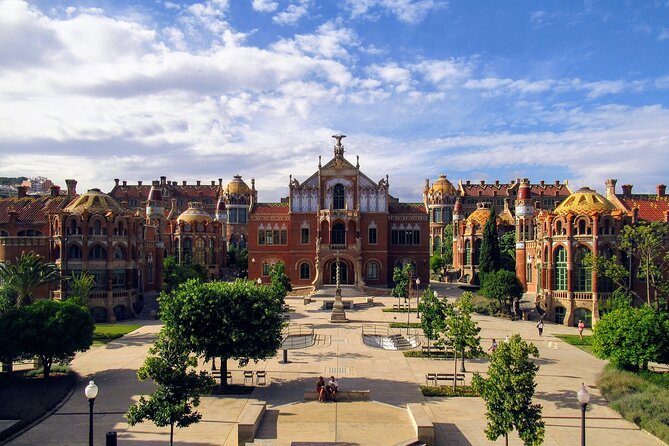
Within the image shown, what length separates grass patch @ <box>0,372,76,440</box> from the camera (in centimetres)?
2309

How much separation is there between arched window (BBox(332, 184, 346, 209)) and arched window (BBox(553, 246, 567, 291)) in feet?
99.5

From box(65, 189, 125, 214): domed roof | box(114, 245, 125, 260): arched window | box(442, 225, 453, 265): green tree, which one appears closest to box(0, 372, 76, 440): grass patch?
box(114, 245, 125, 260): arched window

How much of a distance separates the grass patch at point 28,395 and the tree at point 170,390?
6.59 meters

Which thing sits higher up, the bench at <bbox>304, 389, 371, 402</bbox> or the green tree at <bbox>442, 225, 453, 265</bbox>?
the green tree at <bbox>442, 225, 453, 265</bbox>

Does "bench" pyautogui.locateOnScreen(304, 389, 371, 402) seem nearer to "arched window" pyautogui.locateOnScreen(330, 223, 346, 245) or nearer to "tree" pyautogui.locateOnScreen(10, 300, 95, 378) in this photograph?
"tree" pyautogui.locateOnScreen(10, 300, 95, 378)

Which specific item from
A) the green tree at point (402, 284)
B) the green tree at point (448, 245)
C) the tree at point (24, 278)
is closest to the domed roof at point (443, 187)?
the green tree at point (448, 245)

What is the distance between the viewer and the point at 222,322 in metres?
25.8

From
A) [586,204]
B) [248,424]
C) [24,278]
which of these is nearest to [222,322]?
[248,424]

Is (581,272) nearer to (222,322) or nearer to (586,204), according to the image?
(586,204)

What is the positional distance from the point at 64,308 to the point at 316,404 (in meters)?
16.4

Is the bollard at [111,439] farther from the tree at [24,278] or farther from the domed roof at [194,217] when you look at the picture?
the domed roof at [194,217]

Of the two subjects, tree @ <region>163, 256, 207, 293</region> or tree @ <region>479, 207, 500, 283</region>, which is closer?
tree @ <region>163, 256, 207, 293</region>

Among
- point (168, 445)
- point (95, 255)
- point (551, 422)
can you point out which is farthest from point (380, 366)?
point (95, 255)

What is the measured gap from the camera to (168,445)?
19984 millimetres
